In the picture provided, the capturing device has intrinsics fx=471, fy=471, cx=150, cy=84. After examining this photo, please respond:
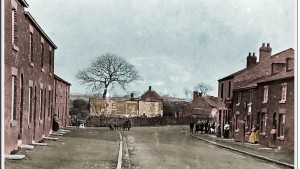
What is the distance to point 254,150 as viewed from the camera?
3.84 m

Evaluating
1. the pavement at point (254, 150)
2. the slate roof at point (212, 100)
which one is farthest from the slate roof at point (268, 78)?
the pavement at point (254, 150)

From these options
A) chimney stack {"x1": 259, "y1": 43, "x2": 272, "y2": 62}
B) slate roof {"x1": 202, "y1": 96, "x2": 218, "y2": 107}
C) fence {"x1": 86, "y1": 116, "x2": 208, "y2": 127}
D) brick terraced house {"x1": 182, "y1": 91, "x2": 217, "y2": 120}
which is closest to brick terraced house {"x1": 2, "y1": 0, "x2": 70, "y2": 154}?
fence {"x1": 86, "y1": 116, "x2": 208, "y2": 127}

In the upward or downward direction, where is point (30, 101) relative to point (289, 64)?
downward

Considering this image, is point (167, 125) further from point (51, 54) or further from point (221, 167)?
point (51, 54)

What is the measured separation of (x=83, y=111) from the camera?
3.82 meters

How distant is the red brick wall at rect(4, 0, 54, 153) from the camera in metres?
3.62

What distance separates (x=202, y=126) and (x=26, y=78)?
1.55 metres

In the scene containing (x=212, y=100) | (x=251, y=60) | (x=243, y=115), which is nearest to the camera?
(x=251, y=60)

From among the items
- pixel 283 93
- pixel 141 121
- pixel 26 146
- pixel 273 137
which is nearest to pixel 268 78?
pixel 283 93

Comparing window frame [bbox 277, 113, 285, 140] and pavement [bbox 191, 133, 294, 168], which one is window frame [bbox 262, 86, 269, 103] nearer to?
window frame [bbox 277, 113, 285, 140]

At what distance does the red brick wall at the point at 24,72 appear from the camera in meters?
3.62

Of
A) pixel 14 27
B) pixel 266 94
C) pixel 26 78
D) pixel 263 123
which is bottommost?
pixel 263 123

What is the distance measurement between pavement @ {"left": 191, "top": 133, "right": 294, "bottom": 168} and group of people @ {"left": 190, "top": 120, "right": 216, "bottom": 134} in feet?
0.14

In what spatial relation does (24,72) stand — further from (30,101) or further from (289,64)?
(289,64)
